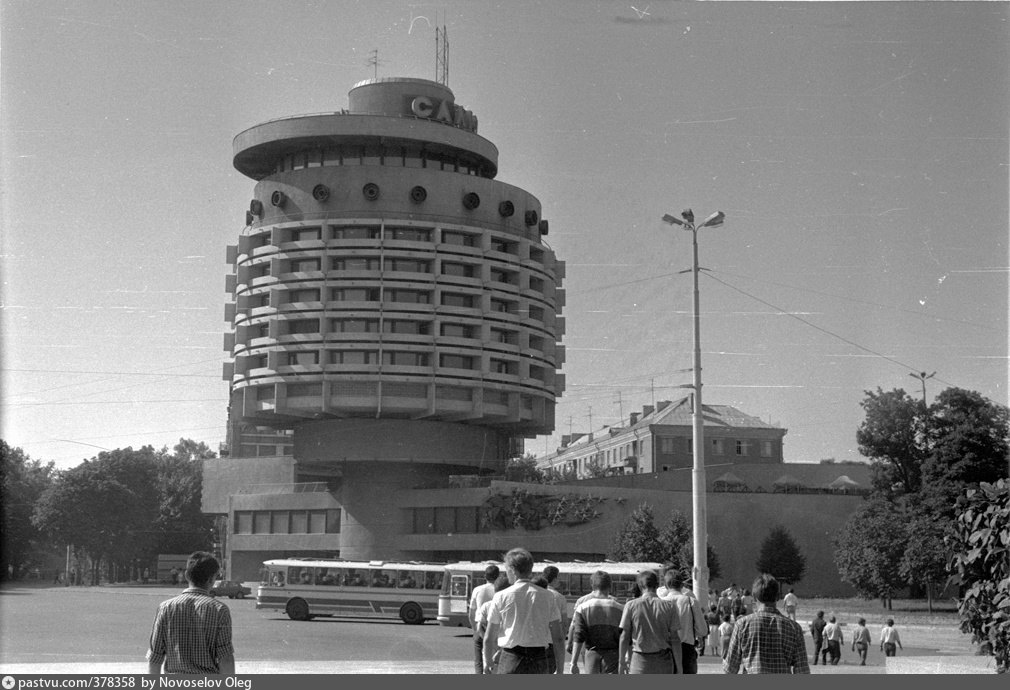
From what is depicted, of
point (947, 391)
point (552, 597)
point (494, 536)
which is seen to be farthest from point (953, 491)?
point (552, 597)

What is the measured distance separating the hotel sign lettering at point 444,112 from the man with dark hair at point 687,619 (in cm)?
6330

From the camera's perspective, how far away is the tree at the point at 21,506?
1666 inches

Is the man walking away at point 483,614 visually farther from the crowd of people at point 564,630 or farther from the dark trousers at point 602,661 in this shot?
the dark trousers at point 602,661

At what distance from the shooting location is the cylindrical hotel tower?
71.2 metres

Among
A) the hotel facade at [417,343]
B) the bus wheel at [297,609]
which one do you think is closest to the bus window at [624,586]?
the bus wheel at [297,609]

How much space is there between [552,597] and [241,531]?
78.6m

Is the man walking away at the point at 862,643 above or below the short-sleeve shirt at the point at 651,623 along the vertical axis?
below

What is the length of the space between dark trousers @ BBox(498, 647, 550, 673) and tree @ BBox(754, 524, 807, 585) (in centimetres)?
6557

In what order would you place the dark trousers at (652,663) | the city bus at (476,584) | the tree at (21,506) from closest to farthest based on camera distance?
the dark trousers at (652,663), the city bus at (476,584), the tree at (21,506)

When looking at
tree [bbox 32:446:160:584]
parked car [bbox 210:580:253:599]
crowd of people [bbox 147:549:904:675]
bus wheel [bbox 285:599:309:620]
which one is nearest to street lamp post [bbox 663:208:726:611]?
crowd of people [bbox 147:549:904:675]

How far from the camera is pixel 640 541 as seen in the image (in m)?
68.8

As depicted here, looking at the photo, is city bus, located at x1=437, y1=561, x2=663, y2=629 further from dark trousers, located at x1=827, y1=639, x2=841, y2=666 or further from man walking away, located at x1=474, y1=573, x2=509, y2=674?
man walking away, located at x1=474, y1=573, x2=509, y2=674

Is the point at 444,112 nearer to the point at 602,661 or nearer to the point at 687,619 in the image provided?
the point at 687,619
